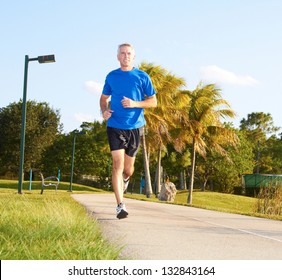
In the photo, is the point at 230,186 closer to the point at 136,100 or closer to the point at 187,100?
the point at 187,100

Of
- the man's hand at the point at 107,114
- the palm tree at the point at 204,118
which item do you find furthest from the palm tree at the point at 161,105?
the man's hand at the point at 107,114

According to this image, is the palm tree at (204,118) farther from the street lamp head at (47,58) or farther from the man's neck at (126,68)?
the man's neck at (126,68)

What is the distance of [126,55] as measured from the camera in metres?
6.16

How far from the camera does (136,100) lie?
627 centimetres

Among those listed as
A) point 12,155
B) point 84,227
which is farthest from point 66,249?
point 12,155

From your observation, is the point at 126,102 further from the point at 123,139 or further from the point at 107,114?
the point at 123,139

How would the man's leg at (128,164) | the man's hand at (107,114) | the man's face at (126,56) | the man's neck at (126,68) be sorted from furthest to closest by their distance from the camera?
1. the man's leg at (128,164)
2. the man's neck at (126,68)
3. the man's face at (126,56)
4. the man's hand at (107,114)

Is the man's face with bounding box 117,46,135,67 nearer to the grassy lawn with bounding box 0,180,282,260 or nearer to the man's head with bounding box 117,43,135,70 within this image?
the man's head with bounding box 117,43,135,70

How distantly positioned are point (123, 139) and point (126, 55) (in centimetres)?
104

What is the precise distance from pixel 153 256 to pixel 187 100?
102ft

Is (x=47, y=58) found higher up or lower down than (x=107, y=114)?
higher up

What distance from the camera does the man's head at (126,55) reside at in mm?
6145

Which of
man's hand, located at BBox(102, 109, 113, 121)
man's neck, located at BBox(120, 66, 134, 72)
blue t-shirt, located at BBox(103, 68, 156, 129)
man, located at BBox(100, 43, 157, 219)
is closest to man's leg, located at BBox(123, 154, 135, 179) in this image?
man, located at BBox(100, 43, 157, 219)

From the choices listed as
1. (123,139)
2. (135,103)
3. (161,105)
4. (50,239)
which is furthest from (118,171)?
(161,105)
